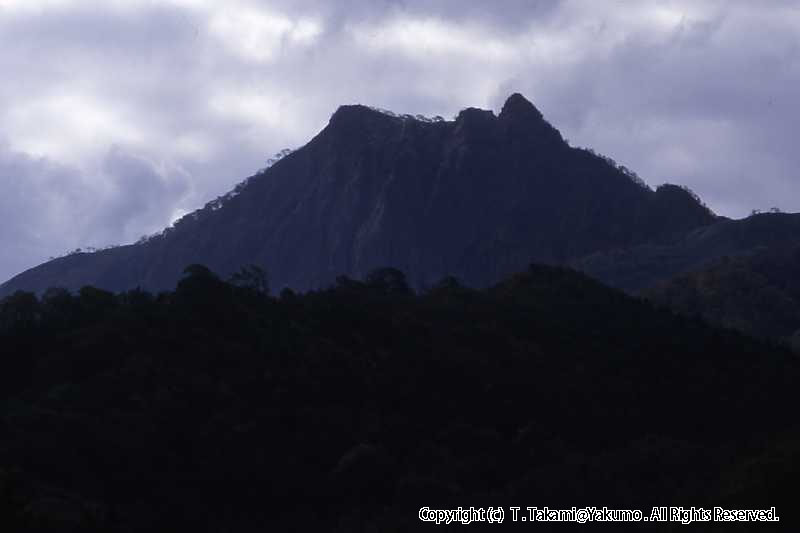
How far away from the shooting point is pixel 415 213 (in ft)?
411

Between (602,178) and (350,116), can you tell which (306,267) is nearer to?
(350,116)

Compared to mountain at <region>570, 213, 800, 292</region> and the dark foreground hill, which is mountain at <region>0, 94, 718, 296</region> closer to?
mountain at <region>570, 213, 800, 292</region>

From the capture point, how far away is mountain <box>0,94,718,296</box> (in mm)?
122125

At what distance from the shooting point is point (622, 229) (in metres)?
125

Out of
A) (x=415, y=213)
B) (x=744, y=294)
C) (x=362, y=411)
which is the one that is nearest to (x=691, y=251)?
(x=744, y=294)

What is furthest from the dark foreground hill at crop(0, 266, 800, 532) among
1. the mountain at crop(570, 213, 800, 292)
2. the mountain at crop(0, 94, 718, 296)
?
the mountain at crop(0, 94, 718, 296)

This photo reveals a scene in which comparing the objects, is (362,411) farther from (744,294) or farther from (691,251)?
(691,251)

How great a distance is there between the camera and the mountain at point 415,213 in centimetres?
12212

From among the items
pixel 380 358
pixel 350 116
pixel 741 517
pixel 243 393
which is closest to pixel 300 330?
pixel 380 358

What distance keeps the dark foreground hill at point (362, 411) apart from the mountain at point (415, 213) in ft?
190

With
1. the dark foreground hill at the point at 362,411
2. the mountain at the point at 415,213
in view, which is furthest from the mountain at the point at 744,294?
the dark foreground hill at the point at 362,411

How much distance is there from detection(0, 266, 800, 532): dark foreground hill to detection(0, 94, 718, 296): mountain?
58.0 metres

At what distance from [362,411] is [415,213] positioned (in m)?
80.1

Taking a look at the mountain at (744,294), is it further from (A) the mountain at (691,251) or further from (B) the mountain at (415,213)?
(B) the mountain at (415,213)
